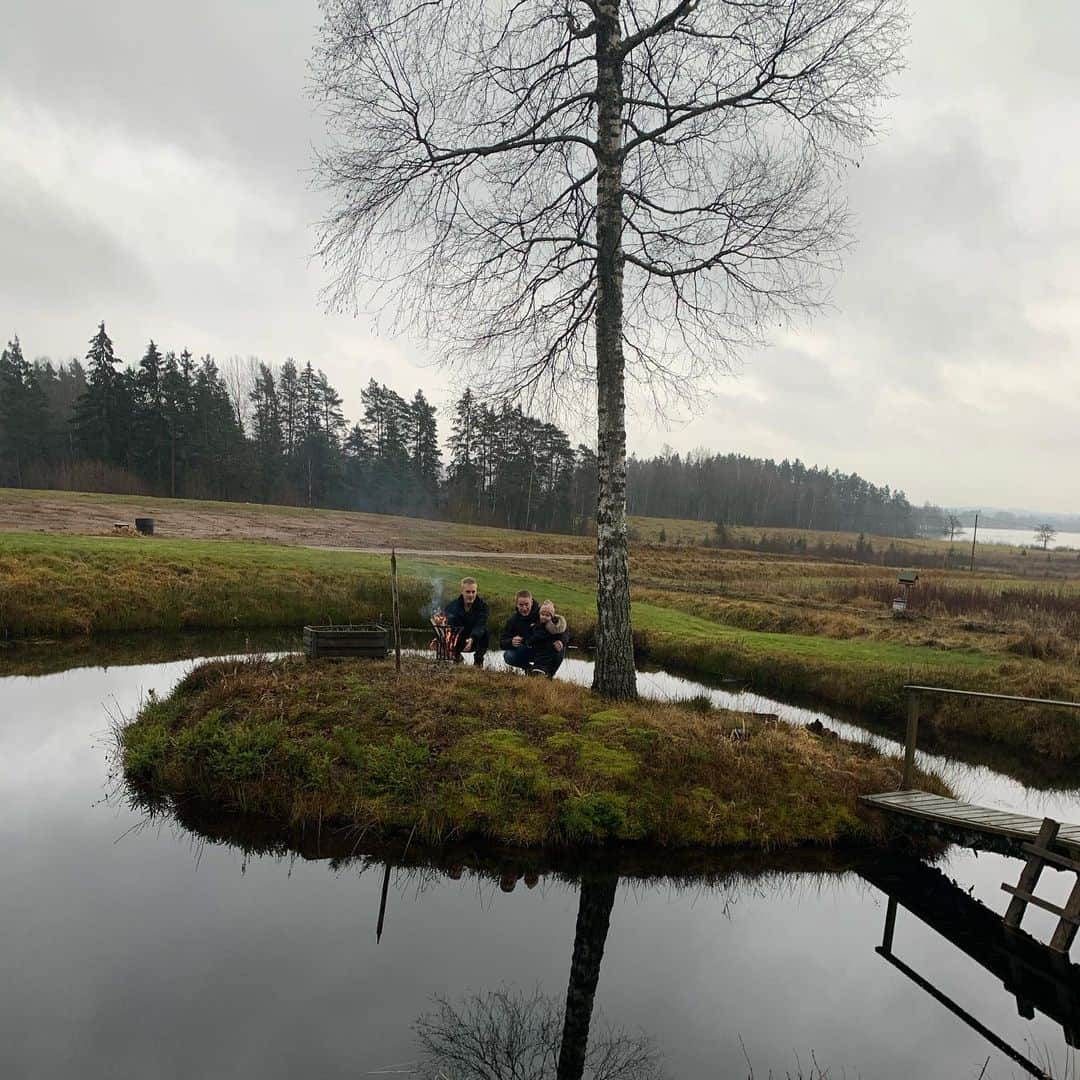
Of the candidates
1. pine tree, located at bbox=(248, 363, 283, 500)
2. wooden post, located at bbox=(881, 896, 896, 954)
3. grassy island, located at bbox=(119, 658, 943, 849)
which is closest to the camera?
wooden post, located at bbox=(881, 896, 896, 954)

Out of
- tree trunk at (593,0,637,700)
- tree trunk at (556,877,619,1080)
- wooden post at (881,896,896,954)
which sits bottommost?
Result: wooden post at (881,896,896,954)

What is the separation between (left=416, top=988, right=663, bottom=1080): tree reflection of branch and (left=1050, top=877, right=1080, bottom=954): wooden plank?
12.8 ft

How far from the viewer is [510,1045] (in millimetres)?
4723

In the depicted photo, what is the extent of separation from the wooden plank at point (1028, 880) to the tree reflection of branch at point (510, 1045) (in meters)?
3.96

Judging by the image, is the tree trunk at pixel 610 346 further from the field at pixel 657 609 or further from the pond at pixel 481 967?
the field at pixel 657 609

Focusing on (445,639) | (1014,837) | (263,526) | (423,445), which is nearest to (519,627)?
(445,639)

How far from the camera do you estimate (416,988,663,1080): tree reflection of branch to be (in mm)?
4484

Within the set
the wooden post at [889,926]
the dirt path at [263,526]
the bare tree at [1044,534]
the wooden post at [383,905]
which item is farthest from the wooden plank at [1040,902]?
the bare tree at [1044,534]

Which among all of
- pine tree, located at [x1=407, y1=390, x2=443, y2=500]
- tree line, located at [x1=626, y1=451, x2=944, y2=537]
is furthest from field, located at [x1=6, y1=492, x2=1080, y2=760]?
tree line, located at [x1=626, y1=451, x2=944, y2=537]

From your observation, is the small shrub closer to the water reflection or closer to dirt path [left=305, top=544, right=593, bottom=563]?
the water reflection

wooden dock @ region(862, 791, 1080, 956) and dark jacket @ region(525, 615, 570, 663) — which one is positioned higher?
dark jacket @ region(525, 615, 570, 663)

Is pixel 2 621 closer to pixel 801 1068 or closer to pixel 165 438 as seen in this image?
pixel 801 1068

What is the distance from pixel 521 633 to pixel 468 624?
1.00m

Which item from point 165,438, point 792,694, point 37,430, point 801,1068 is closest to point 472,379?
point 801,1068
